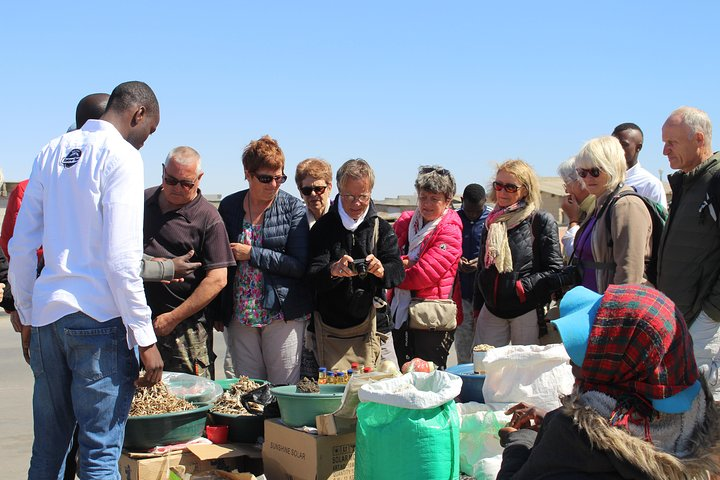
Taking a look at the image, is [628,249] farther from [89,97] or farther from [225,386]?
[89,97]

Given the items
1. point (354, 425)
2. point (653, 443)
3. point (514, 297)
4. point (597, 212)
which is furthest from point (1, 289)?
point (653, 443)

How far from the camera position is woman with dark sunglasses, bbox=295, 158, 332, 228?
5457 millimetres

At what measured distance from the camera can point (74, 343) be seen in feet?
10.1

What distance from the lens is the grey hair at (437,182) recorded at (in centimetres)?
545

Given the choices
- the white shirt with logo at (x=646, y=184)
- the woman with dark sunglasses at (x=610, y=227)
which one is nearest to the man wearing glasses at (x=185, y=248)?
the woman with dark sunglasses at (x=610, y=227)

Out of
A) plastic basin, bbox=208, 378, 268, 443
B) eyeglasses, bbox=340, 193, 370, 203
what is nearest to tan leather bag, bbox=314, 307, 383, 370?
eyeglasses, bbox=340, 193, 370, 203

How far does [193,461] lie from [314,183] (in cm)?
223

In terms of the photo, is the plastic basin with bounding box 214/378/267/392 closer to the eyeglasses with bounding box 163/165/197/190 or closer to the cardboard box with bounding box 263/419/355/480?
the cardboard box with bounding box 263/419/355/480

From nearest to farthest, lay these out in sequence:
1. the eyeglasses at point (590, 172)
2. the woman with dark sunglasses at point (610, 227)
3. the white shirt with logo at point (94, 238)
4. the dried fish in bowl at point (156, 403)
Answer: the white shirt with logo at point (94, 238), the dried fish in bowl at point (156, 403), the woman with dark sunglasses at point (610, 227), the eyeglasses at point (590, 172)

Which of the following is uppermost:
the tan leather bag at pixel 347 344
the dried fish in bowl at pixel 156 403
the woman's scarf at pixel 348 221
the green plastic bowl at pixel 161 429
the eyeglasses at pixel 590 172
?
the eyeglasses at pixel 590 172

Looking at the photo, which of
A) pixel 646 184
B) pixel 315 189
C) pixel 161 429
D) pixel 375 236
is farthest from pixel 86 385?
pixel 646 184

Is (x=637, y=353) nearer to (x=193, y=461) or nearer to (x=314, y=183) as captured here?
(x=193, y=461)

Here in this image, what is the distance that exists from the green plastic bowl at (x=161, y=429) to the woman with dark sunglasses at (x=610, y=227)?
239 centimetres

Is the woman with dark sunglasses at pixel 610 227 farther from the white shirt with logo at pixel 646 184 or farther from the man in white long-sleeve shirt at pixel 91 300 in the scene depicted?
the man in white long-sleeve shirt at pixel 91 300
